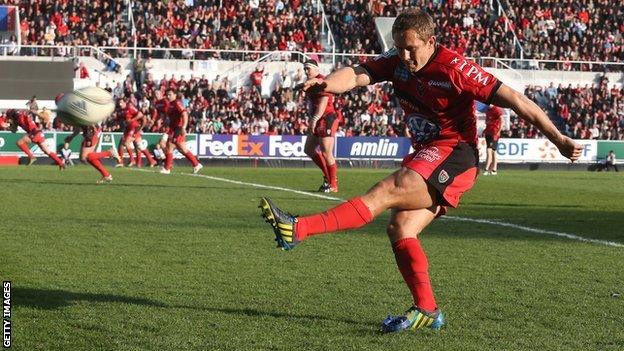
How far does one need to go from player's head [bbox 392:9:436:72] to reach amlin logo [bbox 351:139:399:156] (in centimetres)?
3415

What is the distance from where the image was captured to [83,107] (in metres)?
10.6

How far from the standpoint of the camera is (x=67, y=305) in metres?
7.45

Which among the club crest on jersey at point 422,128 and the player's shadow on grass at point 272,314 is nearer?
the player's shadow on grass at point 272,314

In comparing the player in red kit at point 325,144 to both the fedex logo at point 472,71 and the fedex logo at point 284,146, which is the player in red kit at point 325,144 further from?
the fedex logo at point 284,146

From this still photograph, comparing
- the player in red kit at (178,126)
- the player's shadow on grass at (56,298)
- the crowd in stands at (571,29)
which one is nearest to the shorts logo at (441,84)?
the player's shadow on grass at (56,298)

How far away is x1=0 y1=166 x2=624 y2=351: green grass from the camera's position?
6.53 m

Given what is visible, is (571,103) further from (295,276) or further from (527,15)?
(295,276)

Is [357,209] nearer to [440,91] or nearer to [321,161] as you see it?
[440,91]

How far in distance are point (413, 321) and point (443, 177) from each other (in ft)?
2.97

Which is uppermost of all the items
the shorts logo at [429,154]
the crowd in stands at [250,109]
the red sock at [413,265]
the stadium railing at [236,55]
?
the shorts logo at [429,154]

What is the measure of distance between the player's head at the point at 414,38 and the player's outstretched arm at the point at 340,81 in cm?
33

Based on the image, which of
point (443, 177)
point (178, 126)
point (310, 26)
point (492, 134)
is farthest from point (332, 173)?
point (310, 26)

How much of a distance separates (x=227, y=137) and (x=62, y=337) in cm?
3381

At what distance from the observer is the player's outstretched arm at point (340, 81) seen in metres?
6.86
